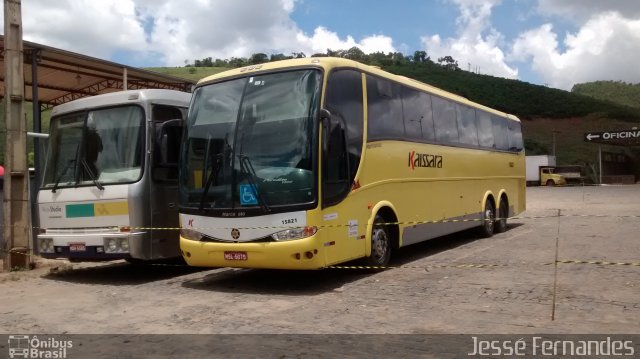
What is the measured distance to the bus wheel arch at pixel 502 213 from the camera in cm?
1522

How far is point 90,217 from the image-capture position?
355 inches

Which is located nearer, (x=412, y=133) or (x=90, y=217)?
(x=90, y=217)

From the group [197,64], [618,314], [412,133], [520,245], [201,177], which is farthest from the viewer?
[197,64]

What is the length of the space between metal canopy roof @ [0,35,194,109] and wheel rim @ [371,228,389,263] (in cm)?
792

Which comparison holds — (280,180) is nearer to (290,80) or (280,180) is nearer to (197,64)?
(290,80)

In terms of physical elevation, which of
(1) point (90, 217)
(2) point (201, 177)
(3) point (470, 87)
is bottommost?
(1) point (90, 217)

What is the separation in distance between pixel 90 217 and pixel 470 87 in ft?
299

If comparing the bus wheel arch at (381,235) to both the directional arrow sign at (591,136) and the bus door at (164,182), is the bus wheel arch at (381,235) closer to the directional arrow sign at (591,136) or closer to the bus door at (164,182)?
the bus door at (164,182)

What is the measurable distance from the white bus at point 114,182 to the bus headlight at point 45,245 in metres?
0.02

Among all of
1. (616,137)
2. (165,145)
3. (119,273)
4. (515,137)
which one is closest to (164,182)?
(165,145)

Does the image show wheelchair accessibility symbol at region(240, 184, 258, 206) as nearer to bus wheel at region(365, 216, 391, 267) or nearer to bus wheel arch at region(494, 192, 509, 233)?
bus wheel at region(365, 216, 391, 267)

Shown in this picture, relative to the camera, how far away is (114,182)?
898cm

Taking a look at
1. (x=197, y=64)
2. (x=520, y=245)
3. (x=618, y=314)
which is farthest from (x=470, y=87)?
(x=618, y=314)
